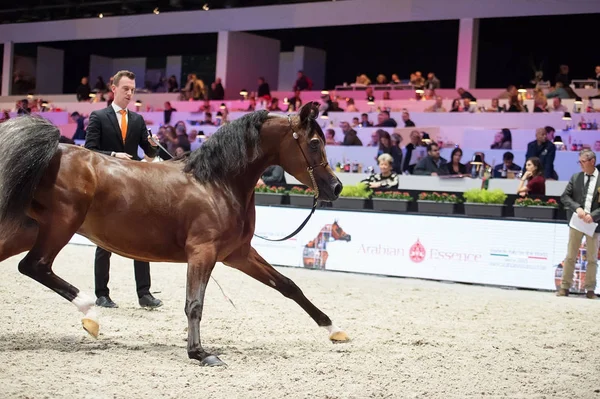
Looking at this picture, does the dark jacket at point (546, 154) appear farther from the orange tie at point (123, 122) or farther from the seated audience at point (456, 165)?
the orange tie at point (123, 122)

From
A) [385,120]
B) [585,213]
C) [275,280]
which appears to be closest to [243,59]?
[385,120]

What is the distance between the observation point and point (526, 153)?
14508mm

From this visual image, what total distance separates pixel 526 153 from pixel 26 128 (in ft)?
35.8

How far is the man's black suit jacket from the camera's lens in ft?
23.4

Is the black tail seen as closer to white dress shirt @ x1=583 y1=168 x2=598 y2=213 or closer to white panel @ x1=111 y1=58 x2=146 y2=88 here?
white dress shirt @ x1=583 y1=168 x2=598 y2=213

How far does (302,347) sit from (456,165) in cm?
924

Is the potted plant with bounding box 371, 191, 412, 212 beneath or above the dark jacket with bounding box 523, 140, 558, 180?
beneath

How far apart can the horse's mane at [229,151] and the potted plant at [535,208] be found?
653 cm

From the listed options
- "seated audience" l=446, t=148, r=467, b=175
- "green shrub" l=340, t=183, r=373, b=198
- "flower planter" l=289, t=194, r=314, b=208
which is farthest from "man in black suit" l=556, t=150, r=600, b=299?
"flower planter" l=289, t=194, r=314, b=208

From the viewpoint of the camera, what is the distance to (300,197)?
518 inches

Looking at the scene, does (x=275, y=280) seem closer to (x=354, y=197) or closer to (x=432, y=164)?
(x=354, y=197)

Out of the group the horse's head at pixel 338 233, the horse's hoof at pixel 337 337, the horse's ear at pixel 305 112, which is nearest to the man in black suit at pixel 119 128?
the horse's ear at pixel 305 112

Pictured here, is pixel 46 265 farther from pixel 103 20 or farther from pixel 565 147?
pixel 103 20

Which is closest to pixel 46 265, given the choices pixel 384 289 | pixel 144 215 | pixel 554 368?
pixel 144 215
